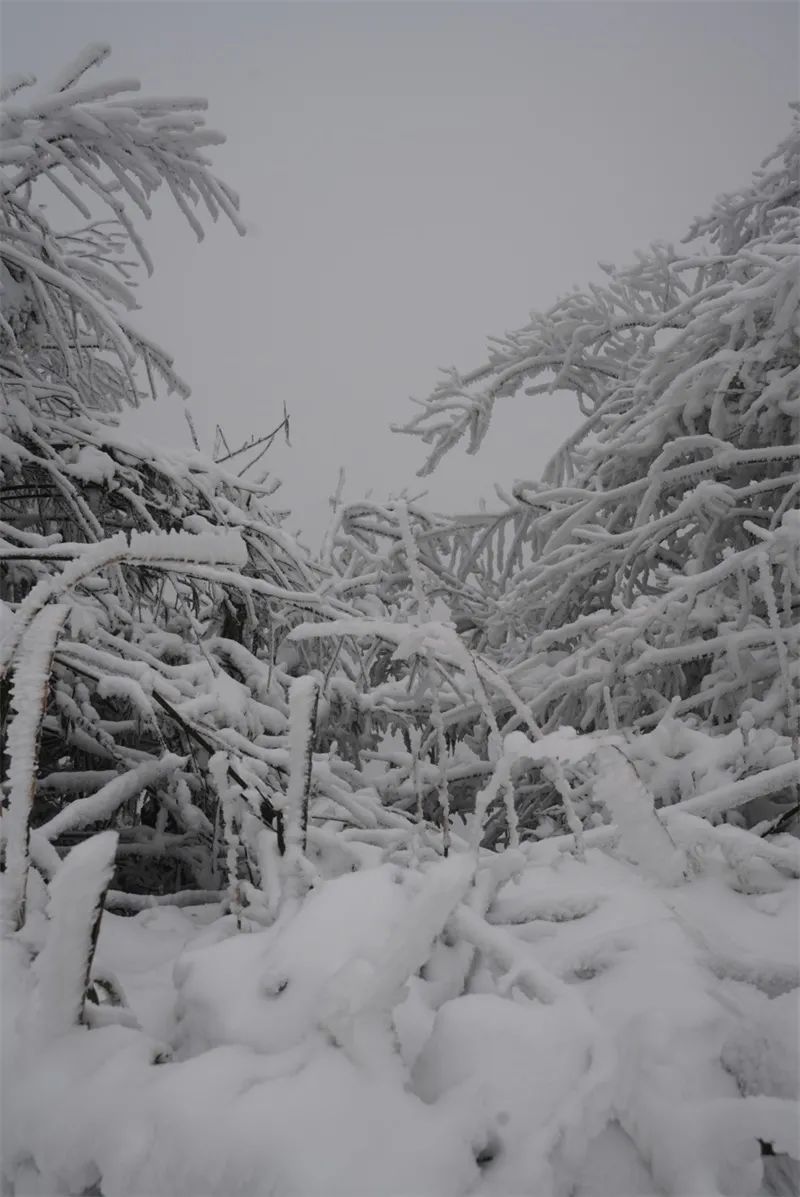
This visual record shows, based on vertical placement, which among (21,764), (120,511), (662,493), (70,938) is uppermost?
(662,493)

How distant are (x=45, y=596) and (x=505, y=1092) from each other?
2.85 ft

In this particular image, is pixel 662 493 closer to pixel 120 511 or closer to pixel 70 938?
pixel 120 511

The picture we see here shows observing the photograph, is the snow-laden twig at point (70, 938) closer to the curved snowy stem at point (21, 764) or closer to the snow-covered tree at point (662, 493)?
the curved snowy stem at point (21, 764)

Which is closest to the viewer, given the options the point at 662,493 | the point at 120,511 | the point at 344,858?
the point at 344,858

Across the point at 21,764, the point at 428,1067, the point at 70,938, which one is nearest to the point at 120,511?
the point at 21,764

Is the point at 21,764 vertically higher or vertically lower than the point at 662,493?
lower

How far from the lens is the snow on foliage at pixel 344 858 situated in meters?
0.69

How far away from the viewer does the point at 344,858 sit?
145 centimetres

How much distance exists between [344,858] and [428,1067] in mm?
697

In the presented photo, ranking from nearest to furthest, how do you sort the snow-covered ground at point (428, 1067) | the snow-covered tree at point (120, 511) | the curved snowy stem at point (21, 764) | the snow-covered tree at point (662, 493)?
the snow-covered ground at point (428, 1067) < the curved snowy stem at point (21, 764) < the snow-covered tree at point (120, 511) < the snow-covered tree at point (662, 493)

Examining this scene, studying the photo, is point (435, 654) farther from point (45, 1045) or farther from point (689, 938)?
point (45, 1045)

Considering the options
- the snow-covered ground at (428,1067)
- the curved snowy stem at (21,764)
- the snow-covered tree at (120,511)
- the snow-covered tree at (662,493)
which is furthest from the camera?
the snow-covered tree at (662,493)

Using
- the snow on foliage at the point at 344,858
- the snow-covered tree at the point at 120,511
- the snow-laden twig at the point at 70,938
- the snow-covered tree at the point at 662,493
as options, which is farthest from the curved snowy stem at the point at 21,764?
the snow-covered tree at the point at 662,493

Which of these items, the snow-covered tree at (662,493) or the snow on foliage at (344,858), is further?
the snow-covered tree at (662,493)
